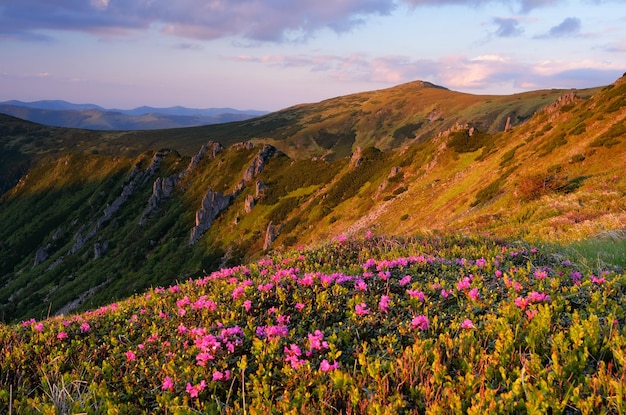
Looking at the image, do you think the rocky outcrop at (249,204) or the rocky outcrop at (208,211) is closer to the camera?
the rocky outcrop at (249,204)

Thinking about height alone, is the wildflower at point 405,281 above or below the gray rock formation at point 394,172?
above

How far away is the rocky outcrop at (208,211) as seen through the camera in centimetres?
8633

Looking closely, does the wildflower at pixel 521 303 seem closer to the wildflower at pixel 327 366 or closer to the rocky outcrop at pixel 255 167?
the wildflower at pixel 327 366

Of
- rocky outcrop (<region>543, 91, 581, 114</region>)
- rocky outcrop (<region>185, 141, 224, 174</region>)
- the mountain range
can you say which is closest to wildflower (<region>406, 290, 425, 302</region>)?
the mountain range

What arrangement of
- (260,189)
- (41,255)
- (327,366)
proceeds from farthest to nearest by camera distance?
(41,255) < (260,189) < (327,366)

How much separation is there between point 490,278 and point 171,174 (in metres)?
120

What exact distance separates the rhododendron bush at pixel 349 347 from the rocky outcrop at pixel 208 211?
80.9 metres

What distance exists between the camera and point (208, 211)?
88875 mm

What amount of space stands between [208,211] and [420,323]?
87.4m

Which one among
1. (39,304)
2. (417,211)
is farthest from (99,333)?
(39,304)

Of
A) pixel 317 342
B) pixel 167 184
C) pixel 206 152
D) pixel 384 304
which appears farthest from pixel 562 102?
pixel 167 184

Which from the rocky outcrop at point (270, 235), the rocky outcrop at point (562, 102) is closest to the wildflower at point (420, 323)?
the rocky outcrop at point (562, 102)

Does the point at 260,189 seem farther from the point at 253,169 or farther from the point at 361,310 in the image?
the point at 361,310

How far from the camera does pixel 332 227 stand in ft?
194
